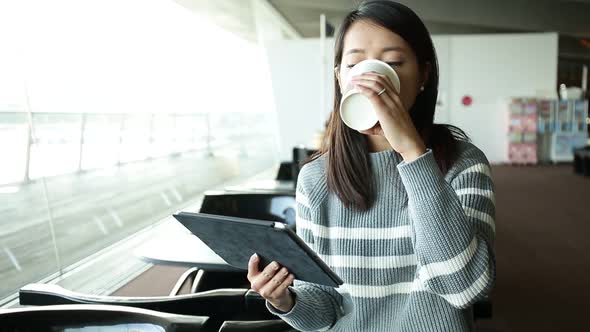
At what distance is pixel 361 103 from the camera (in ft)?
2.78

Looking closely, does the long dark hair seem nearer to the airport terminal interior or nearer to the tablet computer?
the airport terminal interior

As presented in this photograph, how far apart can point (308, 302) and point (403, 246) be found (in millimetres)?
258

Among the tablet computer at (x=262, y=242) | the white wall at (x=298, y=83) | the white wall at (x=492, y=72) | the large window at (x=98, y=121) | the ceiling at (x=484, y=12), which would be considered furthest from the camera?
the ceiling at (x=484, y=12)

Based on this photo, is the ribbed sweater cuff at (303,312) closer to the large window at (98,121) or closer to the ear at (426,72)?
the ear at (426,72)

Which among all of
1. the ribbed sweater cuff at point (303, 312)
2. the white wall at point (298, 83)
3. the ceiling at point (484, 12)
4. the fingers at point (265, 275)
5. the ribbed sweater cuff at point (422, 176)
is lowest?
the ribbed sweater cuff at point (303, 312)

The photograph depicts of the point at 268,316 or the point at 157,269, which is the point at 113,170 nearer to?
the point at 157,269

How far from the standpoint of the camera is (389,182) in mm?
1087

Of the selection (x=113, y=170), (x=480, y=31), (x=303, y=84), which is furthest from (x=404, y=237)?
(x=480, y=31)

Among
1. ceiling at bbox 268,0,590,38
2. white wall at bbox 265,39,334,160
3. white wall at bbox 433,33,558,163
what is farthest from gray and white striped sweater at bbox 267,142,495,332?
ceiling at bbox 268,0,590,38

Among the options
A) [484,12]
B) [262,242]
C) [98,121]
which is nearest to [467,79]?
[484,12]

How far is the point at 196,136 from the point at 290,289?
723 centimetres

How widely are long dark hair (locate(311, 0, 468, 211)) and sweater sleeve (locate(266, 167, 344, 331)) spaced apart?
9cm

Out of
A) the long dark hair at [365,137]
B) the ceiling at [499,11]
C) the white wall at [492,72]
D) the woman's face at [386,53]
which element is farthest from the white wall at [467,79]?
the woman's face at [386,53]

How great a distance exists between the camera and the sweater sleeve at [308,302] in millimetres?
1080
